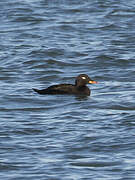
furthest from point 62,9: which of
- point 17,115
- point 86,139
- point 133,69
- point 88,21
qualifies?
point 86,139

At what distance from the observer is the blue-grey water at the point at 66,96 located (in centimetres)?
1095

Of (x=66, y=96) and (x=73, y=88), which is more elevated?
(x=73, y=88)

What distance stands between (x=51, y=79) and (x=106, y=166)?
22.9 ft

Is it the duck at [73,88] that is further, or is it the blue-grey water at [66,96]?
the duck at [73,88]

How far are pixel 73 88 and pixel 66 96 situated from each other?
0.29 meters

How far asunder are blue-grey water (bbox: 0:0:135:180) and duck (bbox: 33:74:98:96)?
0.39 ft

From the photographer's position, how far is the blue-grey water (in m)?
10.9

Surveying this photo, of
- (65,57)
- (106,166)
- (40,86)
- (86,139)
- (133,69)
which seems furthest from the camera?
(65,57)

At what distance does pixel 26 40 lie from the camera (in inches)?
880

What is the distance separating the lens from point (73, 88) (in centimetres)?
1598

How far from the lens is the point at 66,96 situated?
15.8 meters

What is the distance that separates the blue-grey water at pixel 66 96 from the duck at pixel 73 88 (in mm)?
119

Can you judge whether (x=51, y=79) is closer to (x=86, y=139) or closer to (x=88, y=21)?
(x=86, y=139)

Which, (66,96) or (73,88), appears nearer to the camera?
(66,96)
